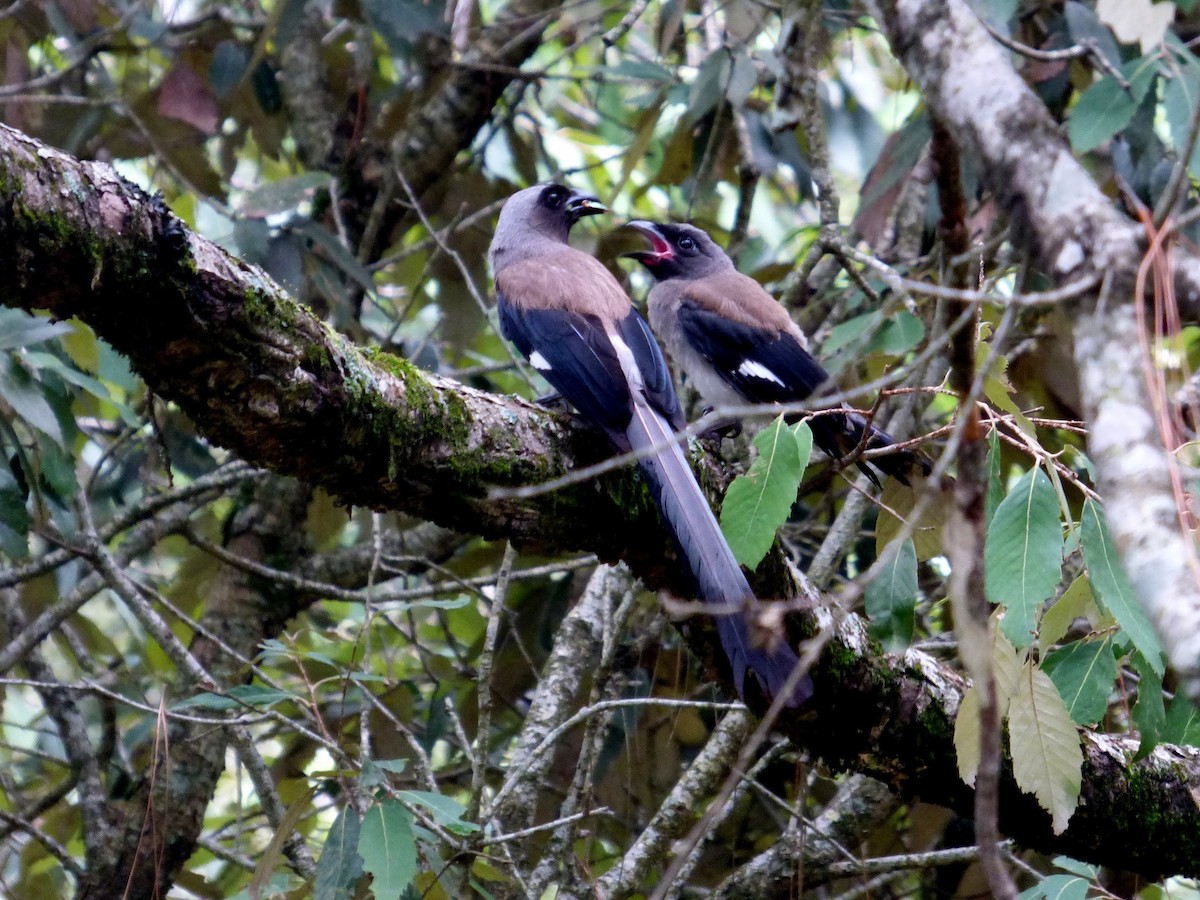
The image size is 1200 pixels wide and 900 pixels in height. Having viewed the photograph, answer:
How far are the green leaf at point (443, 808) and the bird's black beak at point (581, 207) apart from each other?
288 cm

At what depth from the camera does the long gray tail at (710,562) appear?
2.49 m

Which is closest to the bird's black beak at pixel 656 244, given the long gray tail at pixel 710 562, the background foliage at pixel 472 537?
the background foliage at pixel 472 537

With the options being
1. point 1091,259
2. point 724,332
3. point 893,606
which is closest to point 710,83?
point 724,332

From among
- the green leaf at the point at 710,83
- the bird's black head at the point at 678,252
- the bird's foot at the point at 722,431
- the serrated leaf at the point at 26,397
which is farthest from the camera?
the bird's black head at the point at 678,252

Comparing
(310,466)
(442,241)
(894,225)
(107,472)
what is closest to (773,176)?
(894,225)

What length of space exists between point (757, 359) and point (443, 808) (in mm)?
2309

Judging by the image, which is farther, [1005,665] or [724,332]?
[724,332]

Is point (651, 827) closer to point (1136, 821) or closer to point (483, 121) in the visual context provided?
point (1136, 821)

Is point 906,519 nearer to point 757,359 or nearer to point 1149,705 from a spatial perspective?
point 1149,705

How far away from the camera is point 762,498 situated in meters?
2.14

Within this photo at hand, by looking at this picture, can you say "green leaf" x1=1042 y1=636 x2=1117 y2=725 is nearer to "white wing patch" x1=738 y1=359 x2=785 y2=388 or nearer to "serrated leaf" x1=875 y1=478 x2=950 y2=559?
"serrated leaf" x1=875 y1=478 x2=950 y2=559

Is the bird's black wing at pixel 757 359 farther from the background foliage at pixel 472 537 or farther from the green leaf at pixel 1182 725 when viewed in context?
the green leaf at pixel 1182 725

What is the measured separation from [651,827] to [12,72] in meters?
3.76

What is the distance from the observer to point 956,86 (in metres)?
1.74
